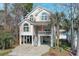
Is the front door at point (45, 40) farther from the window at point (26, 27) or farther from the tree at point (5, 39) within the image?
the tree at point (5, 39)

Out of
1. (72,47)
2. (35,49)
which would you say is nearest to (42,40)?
(35,49)

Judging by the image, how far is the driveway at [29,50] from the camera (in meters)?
4.01

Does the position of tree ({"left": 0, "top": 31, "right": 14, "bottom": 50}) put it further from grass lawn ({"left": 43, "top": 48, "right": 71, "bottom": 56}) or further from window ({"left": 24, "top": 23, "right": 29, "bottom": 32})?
grass lawn ({"left": 43, "top": 48, "right": 71, "bottom": 56})

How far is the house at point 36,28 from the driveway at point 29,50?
6cm

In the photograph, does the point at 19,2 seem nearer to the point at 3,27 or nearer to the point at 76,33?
the point at 3,27

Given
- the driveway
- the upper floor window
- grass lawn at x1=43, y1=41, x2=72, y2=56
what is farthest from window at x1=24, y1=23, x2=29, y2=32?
grass lawn at x1=43, y1=41, x2=72, y2=56

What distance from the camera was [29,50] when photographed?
402 cm

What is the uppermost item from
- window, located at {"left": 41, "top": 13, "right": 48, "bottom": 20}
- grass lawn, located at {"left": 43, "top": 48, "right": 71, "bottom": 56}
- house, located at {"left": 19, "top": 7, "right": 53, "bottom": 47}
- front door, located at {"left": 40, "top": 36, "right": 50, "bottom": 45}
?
window, located at {"left": 41, "top": 13, "right": 48, "bottom": 20}

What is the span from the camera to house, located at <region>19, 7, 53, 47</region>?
4043 mm

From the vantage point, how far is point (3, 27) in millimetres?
4055

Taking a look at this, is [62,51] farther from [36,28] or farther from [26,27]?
[26,27]

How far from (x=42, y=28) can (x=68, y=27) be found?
0.35 metres

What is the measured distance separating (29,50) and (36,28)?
308 millimetres

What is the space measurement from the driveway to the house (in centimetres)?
6
